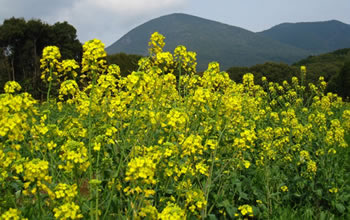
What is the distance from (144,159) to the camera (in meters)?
2.00

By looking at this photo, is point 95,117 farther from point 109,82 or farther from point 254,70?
point 254,70

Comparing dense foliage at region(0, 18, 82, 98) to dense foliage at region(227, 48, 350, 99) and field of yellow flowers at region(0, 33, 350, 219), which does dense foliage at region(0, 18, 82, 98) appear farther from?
field of yellow flowers at region(0, 33, 350, 219)

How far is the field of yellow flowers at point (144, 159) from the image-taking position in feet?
7.20

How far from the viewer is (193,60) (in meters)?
4.35

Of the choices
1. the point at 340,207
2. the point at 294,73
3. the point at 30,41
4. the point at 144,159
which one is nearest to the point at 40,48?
the point at 30,41

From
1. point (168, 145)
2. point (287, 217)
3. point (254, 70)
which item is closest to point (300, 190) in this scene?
point (287, 217)

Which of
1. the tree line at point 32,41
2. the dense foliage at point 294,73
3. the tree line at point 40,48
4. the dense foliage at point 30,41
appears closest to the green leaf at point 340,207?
the dense foliage at point 294,73

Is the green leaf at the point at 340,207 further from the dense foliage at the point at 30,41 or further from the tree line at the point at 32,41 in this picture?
the dense foliage at the point at 30,41

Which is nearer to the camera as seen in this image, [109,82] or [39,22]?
[109,82]

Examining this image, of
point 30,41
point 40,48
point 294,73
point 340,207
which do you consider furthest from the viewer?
point 40,48

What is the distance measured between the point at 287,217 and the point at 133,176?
7.21 ft

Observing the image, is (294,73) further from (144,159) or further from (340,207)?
(144,159)

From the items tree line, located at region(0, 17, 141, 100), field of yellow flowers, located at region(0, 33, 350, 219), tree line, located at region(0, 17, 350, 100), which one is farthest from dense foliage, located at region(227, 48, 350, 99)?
field of yellow flowers, located at region(0, 33, 350, 219)

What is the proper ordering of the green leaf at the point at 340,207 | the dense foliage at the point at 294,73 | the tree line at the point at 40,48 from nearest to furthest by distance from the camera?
the green leaf at the point at 340,207, the dense foliage at the point at 294,73, the tree line at the point at 40,48
